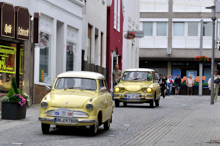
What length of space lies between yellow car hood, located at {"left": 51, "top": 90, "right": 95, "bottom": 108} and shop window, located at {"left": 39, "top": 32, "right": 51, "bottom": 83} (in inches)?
439

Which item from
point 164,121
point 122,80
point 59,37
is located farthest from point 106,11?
point 164,121

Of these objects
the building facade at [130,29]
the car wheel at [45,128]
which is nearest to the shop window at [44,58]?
the car wheel at [45,128]

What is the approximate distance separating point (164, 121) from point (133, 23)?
121ft

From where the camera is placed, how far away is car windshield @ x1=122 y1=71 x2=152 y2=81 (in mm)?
23266

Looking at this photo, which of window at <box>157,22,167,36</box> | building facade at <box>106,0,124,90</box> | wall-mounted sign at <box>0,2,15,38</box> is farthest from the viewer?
window at <box>157,22,167,36</box>

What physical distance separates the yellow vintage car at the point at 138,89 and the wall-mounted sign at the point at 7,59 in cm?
469

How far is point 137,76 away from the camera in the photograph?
23.4 metres

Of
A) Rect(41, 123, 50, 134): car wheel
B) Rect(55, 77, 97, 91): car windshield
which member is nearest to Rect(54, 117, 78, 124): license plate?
Rect(41, 123, 50, 134): car wheel

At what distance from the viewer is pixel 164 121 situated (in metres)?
16.0

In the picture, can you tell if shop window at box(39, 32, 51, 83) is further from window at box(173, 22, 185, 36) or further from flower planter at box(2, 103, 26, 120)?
window at box(173, 22, 185, 36)

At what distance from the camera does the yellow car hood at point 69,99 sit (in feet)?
37.6

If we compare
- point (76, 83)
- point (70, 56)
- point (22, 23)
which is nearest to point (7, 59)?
point (22, 23)

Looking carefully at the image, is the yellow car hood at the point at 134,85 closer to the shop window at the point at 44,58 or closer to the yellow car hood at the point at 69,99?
the shop window at the point at 44,58

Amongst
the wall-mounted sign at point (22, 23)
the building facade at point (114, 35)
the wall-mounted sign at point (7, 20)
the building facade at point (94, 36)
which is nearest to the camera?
the wall-mounted sign at point (7, 20)
